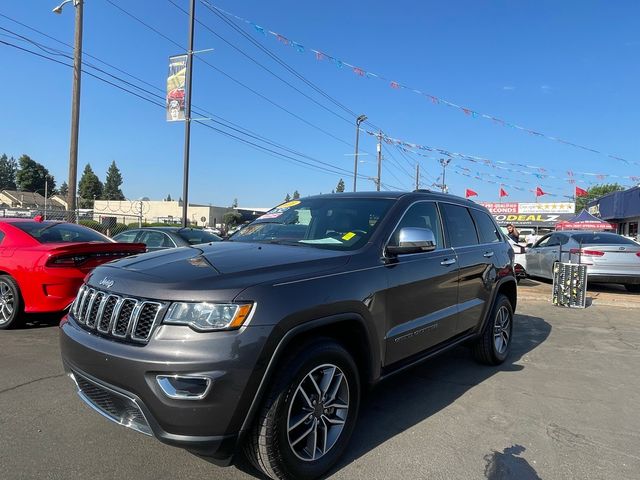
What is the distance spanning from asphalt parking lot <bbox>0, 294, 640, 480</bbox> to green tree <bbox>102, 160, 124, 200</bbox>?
447 ft

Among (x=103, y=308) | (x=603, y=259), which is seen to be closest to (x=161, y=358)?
(x=103, y=308)

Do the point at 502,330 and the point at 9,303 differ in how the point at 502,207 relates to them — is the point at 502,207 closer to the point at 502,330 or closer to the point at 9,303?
the point at 502,330

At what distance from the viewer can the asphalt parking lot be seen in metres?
3.07

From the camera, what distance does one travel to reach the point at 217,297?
8.43 feet

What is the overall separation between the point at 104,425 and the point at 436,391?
2.81 metres

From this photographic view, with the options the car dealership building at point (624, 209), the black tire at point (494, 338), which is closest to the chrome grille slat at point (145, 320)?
the black tire at point (494, 338)

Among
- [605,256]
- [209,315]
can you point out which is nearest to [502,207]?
[605,256]

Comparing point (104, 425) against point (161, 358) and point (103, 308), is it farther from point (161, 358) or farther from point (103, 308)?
point (161, 358)

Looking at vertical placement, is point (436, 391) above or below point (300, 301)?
below

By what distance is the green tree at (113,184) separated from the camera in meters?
131

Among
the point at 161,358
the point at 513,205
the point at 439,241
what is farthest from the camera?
the point at 513,205

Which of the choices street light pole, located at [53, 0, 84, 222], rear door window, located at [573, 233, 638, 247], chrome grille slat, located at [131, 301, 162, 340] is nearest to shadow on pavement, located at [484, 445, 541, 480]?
chrome grille slat, located at [131, 301, 162, 340]

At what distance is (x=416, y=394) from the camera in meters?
4.45

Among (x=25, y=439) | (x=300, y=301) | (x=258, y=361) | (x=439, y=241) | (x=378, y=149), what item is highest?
(x=378, y=149)
